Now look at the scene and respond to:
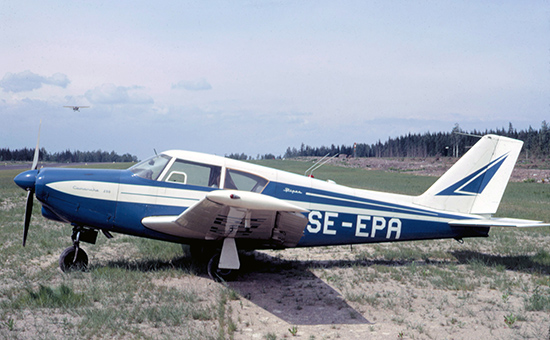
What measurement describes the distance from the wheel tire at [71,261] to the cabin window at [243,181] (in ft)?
9.62

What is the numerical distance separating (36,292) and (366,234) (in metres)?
5.56

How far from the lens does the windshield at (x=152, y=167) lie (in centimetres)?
689

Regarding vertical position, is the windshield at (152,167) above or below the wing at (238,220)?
above

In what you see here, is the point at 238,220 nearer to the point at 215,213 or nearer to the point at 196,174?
the point at 215,213

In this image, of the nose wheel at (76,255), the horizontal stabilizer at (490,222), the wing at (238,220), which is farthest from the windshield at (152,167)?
the horizontal stabilizer at (490,222)

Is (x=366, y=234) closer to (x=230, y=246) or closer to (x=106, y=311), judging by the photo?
(x=230, y=246)

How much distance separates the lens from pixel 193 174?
22.6ft

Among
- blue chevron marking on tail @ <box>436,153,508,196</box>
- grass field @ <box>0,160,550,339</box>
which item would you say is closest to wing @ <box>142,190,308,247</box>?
grass field @ <box>0,160,550,339</box>

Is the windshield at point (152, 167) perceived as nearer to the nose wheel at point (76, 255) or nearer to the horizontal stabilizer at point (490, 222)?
the nose wheel at point (76, 255)

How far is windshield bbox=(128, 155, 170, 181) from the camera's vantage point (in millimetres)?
6890

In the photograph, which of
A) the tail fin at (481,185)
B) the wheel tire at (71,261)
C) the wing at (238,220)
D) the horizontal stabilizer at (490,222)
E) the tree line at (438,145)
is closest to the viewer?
the wing at (238,220)

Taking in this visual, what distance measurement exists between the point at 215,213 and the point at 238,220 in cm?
39

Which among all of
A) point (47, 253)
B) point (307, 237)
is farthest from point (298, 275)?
point (47, 253)

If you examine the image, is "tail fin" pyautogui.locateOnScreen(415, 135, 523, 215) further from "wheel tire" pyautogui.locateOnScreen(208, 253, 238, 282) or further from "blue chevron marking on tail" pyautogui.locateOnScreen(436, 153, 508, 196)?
"wheel tire" pyautogui.locateOnScreen(208, 253, 238, 282)
